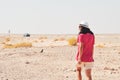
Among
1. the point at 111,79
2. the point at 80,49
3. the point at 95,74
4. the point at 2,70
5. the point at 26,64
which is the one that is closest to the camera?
the point at 80,49

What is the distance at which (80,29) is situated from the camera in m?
13.0

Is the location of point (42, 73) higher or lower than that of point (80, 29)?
lower

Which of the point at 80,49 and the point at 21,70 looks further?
the point at 21,70

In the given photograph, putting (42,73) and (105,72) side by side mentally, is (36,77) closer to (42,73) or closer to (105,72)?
(42,73)

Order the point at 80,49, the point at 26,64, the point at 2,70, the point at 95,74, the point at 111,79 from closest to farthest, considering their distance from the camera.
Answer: the point at 80,49 → the point at 111,79 → the point at 95,74 → the point at 2,70 → the point at 26,64

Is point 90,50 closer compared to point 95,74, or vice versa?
point 90,50

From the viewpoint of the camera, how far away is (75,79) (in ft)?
57.3

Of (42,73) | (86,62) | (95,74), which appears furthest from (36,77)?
(86,62)

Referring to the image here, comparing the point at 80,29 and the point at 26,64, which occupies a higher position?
the point at 80,29

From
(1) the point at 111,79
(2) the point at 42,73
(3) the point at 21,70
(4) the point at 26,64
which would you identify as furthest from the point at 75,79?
(4) the point at 26,64

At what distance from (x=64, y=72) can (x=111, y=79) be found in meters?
3.36

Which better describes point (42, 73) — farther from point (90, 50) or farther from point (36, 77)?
point (90, 50)

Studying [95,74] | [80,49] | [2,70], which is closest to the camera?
[80,49]

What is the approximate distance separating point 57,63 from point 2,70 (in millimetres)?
4885
